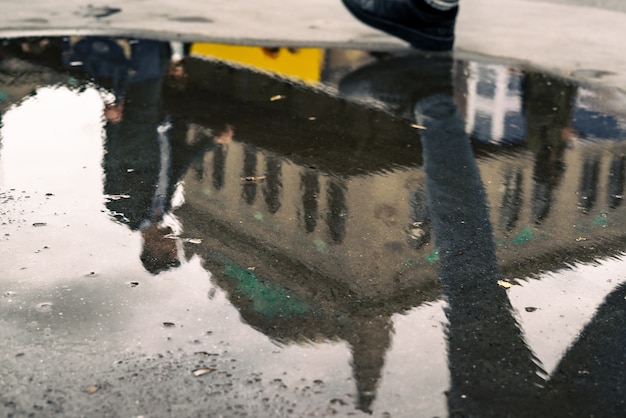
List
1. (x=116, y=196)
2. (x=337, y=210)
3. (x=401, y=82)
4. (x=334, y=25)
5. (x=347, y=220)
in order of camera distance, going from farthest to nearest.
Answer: (x=334, y=25) < (x=401, y=82) < (x=116, y=196) < (x=337, y=210) < (x=347, y=220)

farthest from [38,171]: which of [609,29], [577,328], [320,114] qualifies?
[609,29]

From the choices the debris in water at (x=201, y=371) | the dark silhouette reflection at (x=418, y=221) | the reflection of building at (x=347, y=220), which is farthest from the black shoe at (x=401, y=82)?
the debris in water at (x=201, y=371)

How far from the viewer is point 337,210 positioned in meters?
5.70

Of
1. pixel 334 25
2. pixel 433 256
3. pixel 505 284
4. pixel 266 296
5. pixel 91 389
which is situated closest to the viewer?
pixel 91 389

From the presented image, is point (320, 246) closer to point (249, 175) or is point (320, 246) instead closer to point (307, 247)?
point (307, 247)

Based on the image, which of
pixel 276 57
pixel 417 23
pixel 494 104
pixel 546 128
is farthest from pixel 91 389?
pixel 417 23

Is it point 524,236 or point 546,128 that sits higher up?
point 524,236

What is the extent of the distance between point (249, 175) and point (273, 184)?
206mm

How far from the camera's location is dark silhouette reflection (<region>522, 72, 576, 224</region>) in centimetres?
619

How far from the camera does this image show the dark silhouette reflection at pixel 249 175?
5.89m

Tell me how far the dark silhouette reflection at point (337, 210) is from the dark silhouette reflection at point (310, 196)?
8 centimetres

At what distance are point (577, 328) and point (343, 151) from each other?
9.13 ft

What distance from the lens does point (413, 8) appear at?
9.99 meters

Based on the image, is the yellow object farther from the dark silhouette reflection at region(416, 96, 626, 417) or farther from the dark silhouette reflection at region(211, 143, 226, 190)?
the dark silhouette reflection at region(416, 96, 626, 417)
